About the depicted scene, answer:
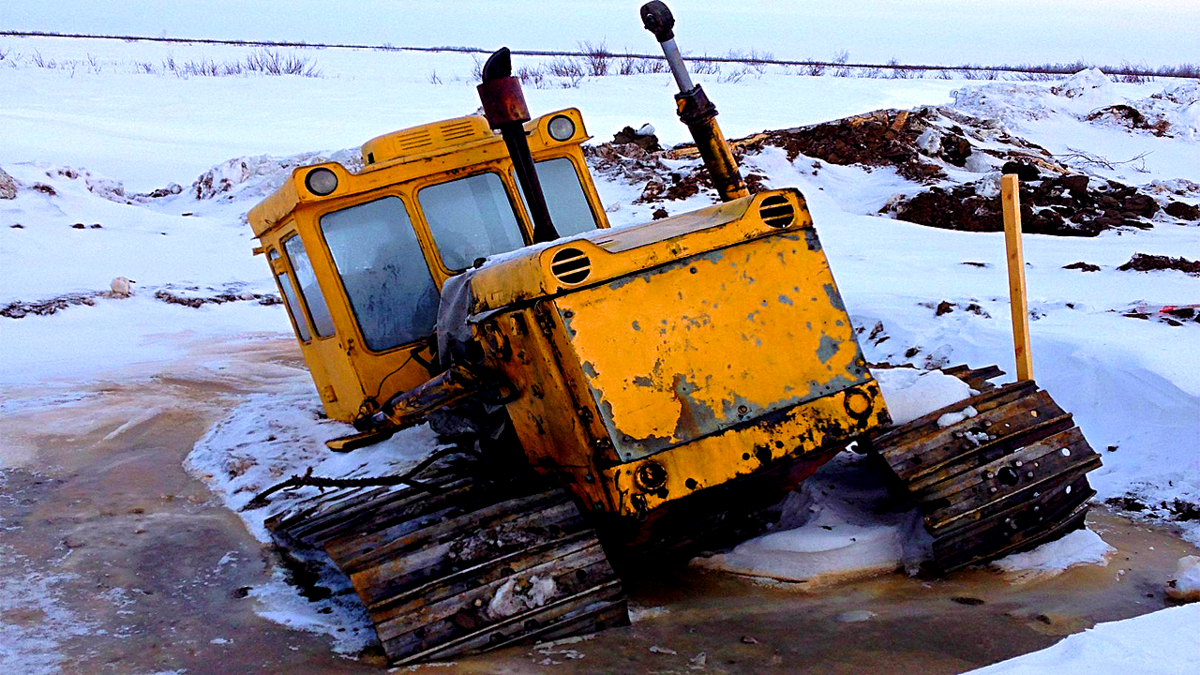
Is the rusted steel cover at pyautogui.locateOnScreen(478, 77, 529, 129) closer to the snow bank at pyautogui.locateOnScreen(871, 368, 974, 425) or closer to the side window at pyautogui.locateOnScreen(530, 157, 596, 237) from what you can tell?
the side window at pyautogui.locateOnScreen(530, 157, 596, 237)

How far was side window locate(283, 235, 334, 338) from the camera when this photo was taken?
6.18 m

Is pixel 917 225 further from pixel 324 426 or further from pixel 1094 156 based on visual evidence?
pixel 324 426

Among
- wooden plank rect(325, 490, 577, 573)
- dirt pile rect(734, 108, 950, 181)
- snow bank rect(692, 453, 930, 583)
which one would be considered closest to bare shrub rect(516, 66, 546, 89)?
dirt pile rect(734, 108, 950, 181)

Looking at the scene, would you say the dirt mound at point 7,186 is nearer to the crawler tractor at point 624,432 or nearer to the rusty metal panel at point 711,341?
the crawler tractor at point 624,432

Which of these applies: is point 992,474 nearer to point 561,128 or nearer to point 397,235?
point 561,128

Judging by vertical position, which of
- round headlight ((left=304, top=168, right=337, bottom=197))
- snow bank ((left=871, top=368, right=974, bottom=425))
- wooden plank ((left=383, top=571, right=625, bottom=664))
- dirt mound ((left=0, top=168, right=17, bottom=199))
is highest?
dirt mound ((left=0, top=168, right=17, bottom=199))

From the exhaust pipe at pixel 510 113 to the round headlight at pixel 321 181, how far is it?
38.9 inches

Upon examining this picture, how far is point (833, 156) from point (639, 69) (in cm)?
1507

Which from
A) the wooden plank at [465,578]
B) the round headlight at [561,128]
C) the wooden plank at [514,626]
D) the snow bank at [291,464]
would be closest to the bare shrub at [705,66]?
the snow bank at [291,464]

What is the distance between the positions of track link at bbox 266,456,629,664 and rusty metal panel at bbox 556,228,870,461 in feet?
1.62

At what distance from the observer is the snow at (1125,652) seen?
301 cm

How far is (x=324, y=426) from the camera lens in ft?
26.7

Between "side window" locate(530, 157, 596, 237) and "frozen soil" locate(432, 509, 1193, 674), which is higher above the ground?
"side window" locate(530, 157, 596, 237)

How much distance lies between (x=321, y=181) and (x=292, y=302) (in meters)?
1.37
